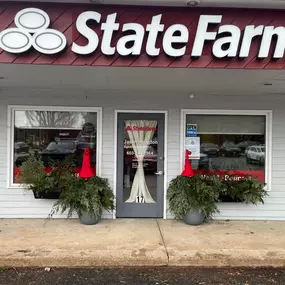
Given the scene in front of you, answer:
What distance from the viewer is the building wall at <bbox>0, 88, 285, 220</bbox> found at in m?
6.46

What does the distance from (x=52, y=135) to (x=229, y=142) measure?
11.2 feet

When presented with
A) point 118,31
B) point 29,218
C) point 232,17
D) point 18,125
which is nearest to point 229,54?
point 232,17

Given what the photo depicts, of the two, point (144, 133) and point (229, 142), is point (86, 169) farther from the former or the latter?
point (229, 142)

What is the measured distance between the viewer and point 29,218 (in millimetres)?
6473

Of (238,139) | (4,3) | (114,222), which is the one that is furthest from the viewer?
(238,139)

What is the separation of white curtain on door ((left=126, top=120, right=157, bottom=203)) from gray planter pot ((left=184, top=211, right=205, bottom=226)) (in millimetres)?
802

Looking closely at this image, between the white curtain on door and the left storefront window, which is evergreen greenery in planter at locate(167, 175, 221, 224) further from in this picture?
the left storefront window

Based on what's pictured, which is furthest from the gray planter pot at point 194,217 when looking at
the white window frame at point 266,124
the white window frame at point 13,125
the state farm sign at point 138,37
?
the state farm sign at point 138,37

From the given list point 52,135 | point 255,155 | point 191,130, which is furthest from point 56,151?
point 255,155

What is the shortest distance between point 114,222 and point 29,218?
1.62 m

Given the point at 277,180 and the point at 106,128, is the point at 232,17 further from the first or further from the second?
the point at 277,180

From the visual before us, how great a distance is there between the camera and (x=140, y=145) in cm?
661

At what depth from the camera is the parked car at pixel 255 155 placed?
22.1 feet

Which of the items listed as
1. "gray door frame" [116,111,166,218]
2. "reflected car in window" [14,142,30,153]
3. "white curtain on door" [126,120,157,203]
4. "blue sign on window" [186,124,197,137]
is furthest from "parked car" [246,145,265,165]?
"reflected car in window" [14,142,30,153]
